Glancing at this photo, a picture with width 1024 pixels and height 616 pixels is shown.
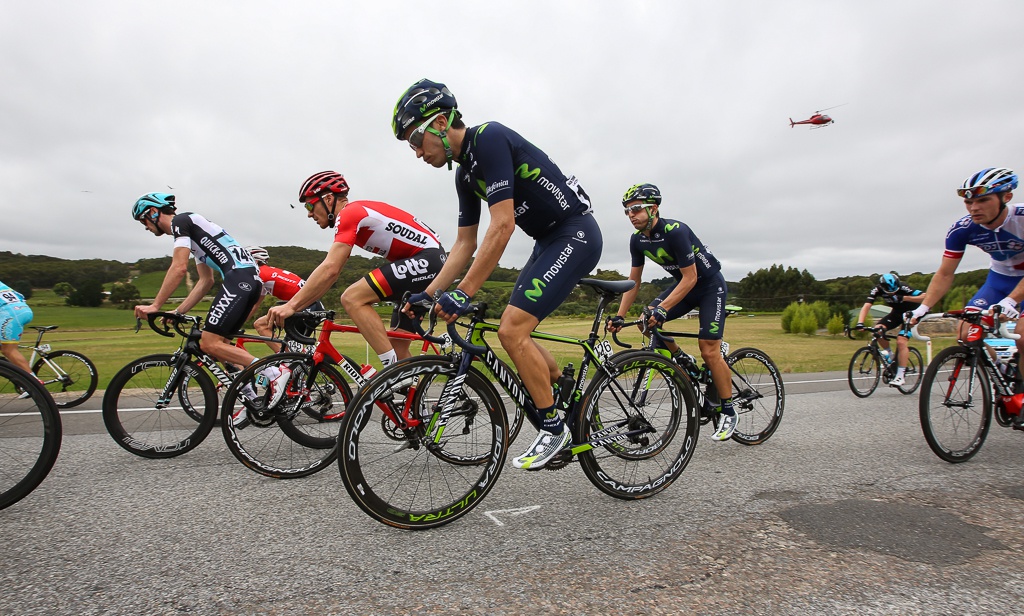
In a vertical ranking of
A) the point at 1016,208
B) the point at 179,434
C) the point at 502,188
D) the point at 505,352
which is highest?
the point at 1016,208

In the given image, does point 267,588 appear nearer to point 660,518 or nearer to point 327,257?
point 660,518

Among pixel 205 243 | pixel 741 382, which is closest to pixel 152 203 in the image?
pixel 205 243

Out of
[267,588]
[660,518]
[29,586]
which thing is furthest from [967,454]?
[29,586]

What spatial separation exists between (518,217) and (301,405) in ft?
7.11

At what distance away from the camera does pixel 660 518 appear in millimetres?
2906

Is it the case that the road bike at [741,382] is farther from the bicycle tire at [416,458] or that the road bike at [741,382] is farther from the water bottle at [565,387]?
the bicycle tire at [416,458]

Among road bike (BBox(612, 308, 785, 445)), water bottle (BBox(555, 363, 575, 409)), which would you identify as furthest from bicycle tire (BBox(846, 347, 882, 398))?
water bottle (BBox(555, 363, 575, 409))

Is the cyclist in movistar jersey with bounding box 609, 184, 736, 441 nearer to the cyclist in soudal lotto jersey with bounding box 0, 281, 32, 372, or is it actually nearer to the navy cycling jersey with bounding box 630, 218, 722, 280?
the navy cycling jersey with bounding box 630, 218, 722, 280

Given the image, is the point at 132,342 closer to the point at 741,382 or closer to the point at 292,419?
the point at 292,419

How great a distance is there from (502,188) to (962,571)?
2702 millimetres

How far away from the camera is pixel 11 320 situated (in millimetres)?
6727

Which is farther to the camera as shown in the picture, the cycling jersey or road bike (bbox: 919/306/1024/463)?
the cycling jersey

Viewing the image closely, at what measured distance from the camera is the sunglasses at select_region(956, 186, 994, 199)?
13.6 feet

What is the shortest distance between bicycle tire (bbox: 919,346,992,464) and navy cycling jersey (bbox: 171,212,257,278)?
5.99 metres
